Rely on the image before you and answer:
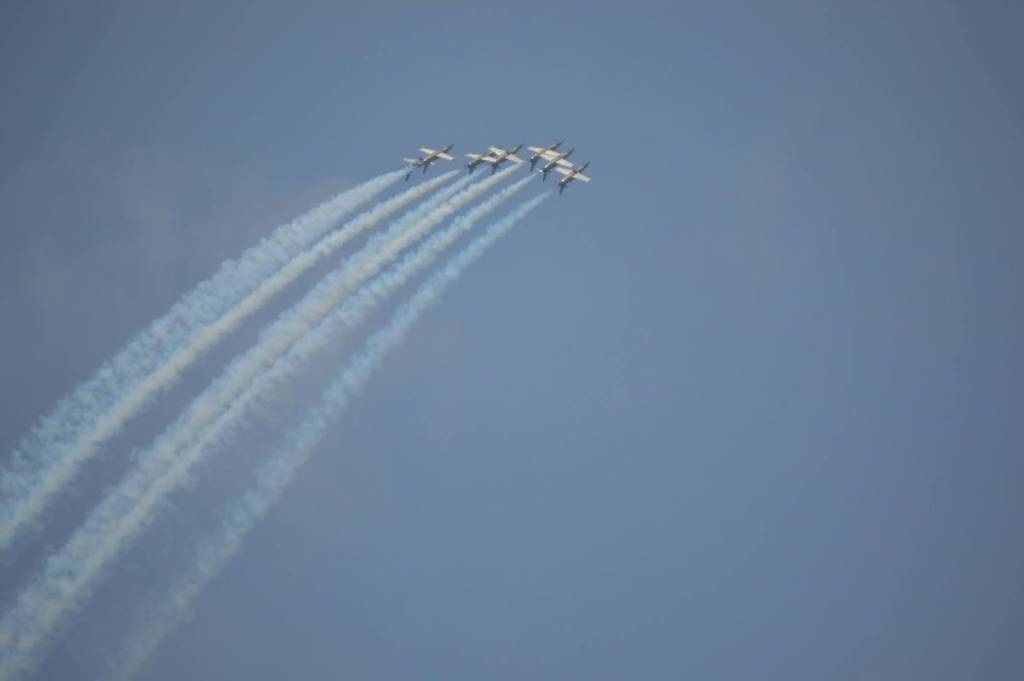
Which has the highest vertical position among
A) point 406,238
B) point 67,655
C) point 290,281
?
point 406,238

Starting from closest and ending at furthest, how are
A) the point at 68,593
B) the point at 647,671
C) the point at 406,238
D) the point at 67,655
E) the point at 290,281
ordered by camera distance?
1. the point at 68,593
2. the point at 290,281
3. the point at 406,238
4. the point at 67,655
5. the point at 647,671

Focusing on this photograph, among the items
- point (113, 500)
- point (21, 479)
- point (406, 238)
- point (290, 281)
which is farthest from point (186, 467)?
point (406, 238)

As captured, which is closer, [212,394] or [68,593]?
[68,593]

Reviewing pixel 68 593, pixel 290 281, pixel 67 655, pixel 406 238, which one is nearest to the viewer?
pixel 68 593

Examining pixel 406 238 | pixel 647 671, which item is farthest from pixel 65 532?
pixel 647 671

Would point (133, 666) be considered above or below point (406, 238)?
below

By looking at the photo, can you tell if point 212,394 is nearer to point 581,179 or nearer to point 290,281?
point 290,281
